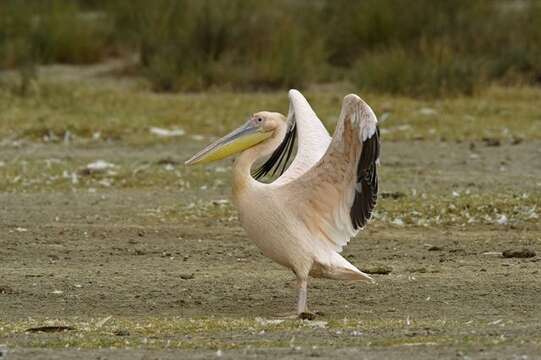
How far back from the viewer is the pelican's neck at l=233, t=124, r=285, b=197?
22.9ft

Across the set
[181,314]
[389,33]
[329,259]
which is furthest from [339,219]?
[389,33]

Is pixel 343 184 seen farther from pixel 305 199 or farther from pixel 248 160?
pixel 248 160

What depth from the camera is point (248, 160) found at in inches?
279

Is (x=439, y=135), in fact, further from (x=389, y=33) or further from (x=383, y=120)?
(x=389, y=33)

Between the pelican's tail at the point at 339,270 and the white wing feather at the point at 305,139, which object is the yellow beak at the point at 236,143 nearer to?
the white wing feather at the point at 305,139

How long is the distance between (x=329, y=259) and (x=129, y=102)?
30.9 ft

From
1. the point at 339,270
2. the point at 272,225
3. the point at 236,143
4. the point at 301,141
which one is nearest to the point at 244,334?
the point at 272,225

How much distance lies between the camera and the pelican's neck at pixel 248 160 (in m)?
6.96

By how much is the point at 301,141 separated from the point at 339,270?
0.89m

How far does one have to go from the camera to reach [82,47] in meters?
19.5

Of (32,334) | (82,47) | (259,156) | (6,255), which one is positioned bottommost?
(82,47)

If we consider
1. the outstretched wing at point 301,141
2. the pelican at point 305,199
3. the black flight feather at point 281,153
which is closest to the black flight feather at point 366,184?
the pelican at point 305,199

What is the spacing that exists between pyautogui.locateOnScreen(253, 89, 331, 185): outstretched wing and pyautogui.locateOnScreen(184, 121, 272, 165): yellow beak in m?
0.26

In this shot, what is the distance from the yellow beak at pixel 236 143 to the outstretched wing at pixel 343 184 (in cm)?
33
